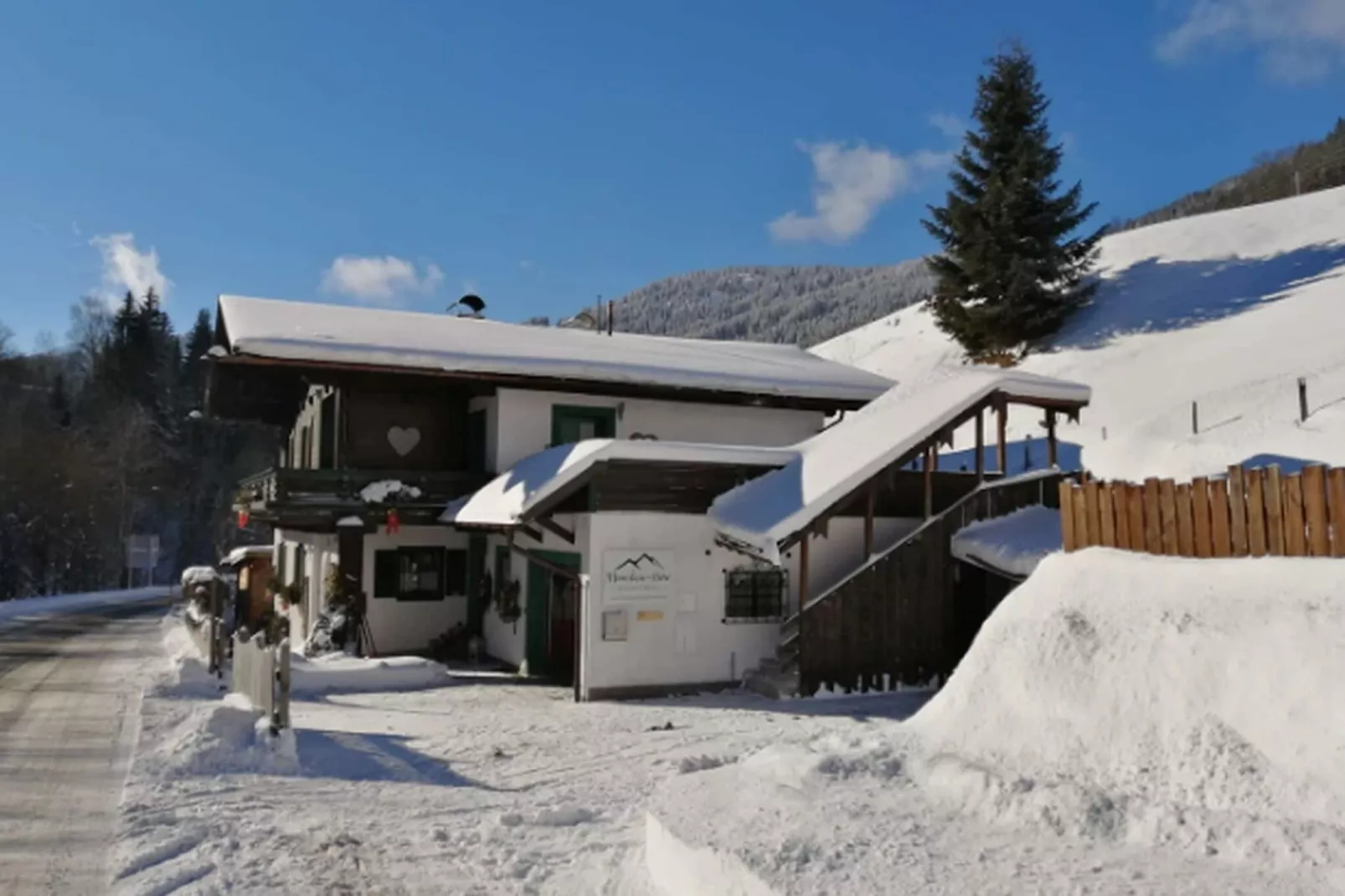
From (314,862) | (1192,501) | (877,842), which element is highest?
(1192,501)

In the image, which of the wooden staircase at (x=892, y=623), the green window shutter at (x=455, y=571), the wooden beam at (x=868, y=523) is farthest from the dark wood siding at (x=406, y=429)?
the wooden beam at (x=868, y=523)

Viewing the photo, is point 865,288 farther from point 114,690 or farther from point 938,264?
point 114,690

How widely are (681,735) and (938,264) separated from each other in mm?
36188

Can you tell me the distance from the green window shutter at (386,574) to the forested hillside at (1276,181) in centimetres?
6709

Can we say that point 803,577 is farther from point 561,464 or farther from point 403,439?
point 403,439

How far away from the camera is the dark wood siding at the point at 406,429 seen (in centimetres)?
2042

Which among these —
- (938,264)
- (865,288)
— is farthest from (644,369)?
(865,288)

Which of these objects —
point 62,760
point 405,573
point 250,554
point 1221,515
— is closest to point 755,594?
point 405,573

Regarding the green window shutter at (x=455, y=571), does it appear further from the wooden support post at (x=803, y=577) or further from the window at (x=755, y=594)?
the wooden support post at (x=803, y=577)

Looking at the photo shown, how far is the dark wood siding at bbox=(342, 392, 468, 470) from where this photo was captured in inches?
804

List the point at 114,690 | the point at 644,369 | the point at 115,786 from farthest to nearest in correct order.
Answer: the point at 644,369 → the point at 114,690 → the point at 115,786

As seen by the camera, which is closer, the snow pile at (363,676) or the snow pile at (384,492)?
the snow pile at (363,676)

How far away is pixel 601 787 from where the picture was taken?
9.59 metres

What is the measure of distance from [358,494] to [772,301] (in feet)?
457
